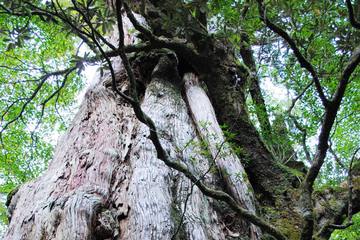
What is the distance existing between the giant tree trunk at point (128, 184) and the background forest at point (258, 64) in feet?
2.63

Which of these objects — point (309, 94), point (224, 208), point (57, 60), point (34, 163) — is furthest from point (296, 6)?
point (34, 163)

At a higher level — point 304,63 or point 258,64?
point 258,64

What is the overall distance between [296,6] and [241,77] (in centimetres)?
169

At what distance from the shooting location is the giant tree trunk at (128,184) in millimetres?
2492

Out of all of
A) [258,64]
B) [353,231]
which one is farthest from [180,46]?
[353,231]

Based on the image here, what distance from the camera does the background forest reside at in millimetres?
2893

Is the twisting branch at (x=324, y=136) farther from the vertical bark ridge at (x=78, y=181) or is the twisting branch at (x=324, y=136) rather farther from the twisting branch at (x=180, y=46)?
the twisting branch at (x=180, y=46)

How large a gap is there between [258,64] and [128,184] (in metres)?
3.65

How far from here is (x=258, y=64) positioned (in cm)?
597

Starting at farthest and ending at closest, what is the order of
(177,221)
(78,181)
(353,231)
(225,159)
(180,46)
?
(353,231)
(180,46)
(225,159)
(78,181)
(177,221)

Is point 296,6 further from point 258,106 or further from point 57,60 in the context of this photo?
point 57,60

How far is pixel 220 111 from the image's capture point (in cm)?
492

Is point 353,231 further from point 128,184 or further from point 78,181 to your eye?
point 78,181

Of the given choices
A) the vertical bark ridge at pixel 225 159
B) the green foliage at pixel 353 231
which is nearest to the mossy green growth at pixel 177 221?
the vertical bark ridge at pixel 225 159
